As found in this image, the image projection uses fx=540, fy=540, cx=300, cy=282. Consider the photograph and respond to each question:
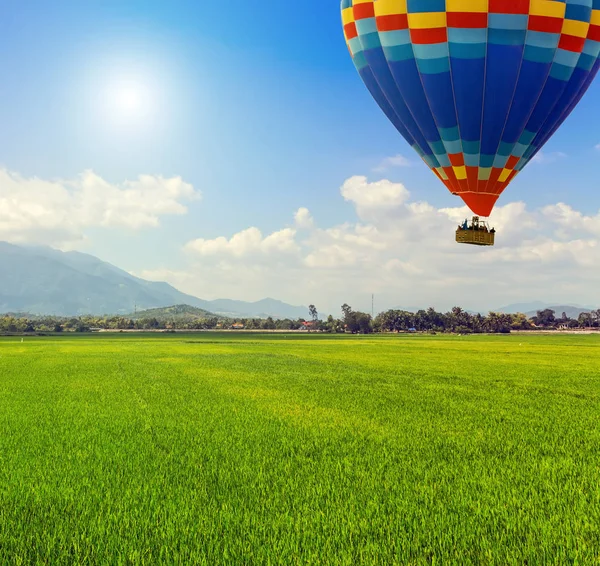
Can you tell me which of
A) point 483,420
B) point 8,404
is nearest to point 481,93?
point 483,420

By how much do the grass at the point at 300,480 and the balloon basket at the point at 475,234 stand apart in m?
8.27

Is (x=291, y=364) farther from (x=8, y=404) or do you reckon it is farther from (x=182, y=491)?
(x=182, y=491)

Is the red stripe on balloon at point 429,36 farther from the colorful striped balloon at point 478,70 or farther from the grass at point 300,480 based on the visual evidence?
the grass at point 300,480

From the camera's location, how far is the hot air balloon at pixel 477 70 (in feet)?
64.8

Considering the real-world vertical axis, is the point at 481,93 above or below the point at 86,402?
above

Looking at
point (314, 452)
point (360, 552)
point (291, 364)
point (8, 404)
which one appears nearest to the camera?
point (360, 552)

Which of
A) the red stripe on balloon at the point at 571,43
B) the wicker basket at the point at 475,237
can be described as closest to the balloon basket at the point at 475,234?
the wicker basket at the point at 475,237

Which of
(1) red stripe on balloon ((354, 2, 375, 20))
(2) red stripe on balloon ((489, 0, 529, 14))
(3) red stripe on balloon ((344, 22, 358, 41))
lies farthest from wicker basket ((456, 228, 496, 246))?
(1) red stripe on balloon ((354, 2, 375, 20))

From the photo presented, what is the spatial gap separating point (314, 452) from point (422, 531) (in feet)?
15.0

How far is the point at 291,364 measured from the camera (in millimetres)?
37219

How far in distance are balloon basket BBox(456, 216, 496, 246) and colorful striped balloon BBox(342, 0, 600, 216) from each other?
1.76m

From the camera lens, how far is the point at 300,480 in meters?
8.66

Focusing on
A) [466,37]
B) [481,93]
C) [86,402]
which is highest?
[466,37]

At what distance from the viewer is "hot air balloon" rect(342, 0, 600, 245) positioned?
19.8 meters
